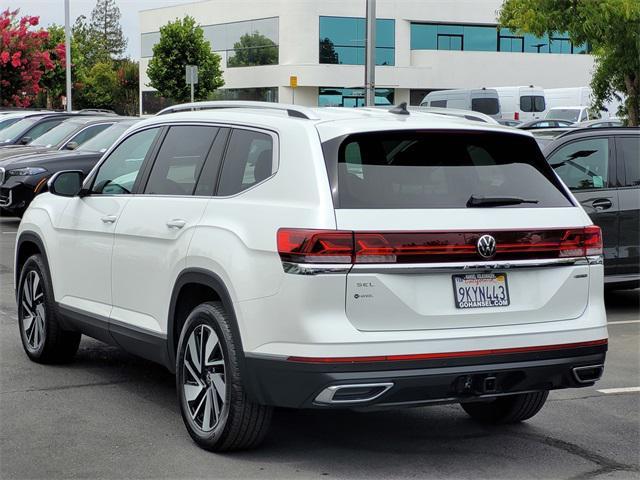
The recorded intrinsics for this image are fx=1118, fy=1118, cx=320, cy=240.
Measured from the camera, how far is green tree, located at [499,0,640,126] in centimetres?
1733

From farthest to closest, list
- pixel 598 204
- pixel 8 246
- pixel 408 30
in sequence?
1. pixel 408 30
2. pixel 8 246
3. pixel 598 204

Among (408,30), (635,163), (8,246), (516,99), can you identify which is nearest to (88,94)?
(408,30)

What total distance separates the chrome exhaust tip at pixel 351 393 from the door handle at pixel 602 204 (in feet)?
18.9

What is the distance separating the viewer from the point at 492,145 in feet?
18.5

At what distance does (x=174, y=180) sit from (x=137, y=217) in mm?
326

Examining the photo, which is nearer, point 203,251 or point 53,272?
point 203,251

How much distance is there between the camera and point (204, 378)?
564 cm

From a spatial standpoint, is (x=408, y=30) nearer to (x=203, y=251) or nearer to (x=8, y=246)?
(x=8, y=246)

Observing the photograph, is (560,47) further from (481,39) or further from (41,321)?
(41,321)

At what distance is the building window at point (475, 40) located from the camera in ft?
201

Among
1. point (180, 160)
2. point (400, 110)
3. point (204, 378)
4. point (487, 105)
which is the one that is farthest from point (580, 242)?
point (487, 105)

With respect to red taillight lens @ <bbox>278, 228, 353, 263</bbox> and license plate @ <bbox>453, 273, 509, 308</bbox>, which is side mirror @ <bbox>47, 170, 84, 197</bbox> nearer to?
red taillight lens @ <bbox>278, 228, 353, 263</bbox>

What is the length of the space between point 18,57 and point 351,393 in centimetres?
3813

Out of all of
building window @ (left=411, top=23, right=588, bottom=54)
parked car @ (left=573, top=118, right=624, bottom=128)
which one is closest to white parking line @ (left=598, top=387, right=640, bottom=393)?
parked car @ (left=573, top=118, right=624, bottom=128)
